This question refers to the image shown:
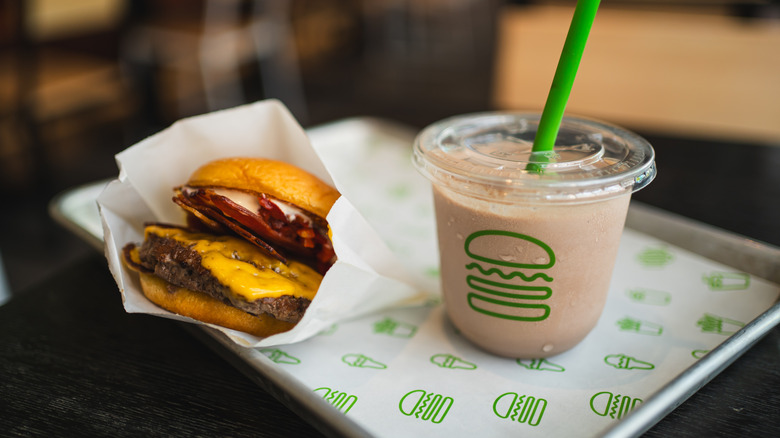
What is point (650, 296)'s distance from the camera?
902 millimetres

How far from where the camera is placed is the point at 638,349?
0.77m

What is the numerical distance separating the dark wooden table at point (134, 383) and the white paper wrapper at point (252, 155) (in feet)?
0.25

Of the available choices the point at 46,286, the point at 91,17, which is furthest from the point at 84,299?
the point at 91,17

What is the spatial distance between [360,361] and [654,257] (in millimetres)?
609

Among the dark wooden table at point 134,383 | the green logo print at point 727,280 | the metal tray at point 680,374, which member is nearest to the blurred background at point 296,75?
the metal tray at point 680,374

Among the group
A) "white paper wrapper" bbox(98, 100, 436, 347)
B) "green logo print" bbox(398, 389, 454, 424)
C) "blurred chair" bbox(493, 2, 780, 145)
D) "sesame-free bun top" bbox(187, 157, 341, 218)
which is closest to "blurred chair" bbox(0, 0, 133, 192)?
"white paper wrapper" bbox(98, 100, 436, 347)

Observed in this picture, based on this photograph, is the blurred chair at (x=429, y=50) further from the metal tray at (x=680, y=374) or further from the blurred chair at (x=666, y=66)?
the metal tray at (x=680, y=374)

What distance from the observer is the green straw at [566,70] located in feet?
1.96

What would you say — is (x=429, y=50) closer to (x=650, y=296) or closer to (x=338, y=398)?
(x=650, y=296)

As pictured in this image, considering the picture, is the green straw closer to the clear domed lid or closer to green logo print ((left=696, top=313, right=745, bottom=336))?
the clear domed lid

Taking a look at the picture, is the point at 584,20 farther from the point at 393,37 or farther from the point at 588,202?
the point at 393,37

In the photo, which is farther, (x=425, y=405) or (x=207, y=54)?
(x=207, y=54)

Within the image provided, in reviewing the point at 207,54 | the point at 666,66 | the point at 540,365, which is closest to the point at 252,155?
the point at 540,365

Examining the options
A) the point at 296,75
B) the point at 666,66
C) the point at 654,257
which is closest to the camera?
the point at 654,257
